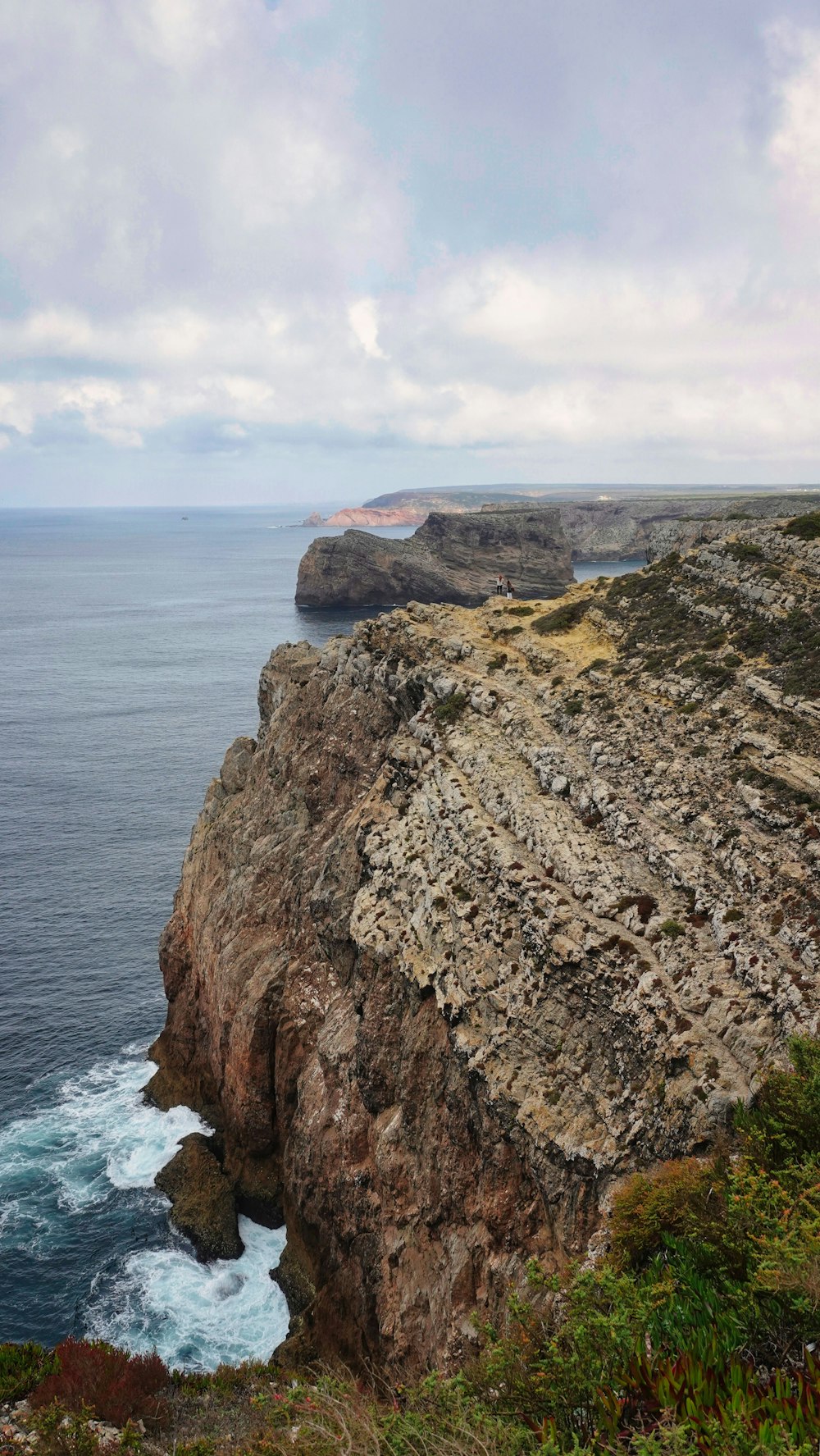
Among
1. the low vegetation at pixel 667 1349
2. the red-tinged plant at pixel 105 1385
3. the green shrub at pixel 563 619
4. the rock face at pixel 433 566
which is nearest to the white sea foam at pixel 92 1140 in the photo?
the red-tinged plant at pixel 105 1385

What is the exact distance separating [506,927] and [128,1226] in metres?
26.7

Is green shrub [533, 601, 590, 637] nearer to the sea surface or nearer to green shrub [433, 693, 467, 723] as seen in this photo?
green shrub [433, 693, 467, 723]

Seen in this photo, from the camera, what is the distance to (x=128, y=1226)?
3950cm

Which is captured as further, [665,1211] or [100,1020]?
[100,1020]

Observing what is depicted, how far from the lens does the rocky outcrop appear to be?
38.0 m

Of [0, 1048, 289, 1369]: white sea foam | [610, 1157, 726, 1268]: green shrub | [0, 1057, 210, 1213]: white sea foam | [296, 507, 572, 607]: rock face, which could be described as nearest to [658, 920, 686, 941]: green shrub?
[610, 1157, 726, 1268]: green shrub

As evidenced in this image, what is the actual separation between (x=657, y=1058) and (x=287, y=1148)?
21.9 metres

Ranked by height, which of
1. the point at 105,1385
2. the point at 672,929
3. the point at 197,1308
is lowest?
the point at 197,1308

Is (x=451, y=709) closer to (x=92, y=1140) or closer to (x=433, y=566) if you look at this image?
(x=92, y=1140)

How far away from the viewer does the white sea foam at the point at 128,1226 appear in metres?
34.1

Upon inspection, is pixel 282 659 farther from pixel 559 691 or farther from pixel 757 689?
pixel 757 689

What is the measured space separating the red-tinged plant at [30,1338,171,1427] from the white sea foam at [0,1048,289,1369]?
379 inches

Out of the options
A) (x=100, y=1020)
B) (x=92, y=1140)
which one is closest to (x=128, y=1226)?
(x=92, y=1140)

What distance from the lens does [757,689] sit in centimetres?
2933
